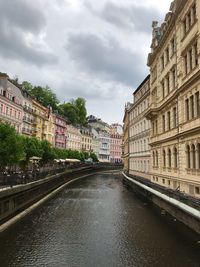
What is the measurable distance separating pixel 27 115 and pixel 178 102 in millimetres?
52851

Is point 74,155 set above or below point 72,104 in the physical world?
below

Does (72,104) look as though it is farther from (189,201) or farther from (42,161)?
(189,201)

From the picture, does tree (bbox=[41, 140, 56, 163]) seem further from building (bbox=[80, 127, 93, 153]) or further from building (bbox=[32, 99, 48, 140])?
building (bbox=[80, 127, 93, 153])

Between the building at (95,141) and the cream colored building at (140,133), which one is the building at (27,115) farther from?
the building at (95,141)

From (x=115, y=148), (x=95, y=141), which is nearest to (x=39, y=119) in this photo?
(x=95, y=141)

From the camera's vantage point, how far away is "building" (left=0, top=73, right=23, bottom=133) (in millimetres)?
60731

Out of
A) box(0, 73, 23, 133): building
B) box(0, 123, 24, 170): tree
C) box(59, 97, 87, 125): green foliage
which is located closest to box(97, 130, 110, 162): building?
box(59, 97, 87, 125): green foliage

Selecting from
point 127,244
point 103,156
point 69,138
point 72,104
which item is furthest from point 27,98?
point 103,156

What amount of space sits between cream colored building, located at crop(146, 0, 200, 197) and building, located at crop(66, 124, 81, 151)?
79418 millimetres

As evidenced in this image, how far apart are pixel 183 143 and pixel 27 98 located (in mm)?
54713

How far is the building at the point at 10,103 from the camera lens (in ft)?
199

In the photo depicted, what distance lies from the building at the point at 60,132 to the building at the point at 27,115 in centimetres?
2267

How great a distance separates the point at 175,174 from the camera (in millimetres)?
29750

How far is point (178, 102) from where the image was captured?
94.0 feet
